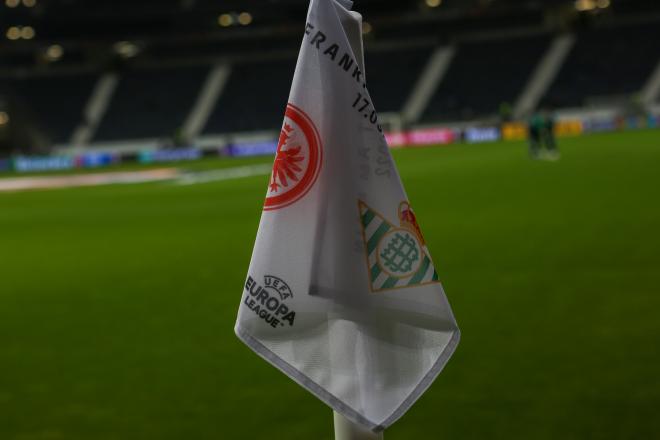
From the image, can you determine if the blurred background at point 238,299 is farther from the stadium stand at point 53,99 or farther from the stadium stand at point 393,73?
the stadium stand at point 393,73

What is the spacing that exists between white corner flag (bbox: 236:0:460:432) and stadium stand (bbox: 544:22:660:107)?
48.4m

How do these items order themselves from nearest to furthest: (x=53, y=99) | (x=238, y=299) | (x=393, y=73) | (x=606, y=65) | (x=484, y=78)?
(x=238, y=299)
(x=606, y=65)
(x=484, y=78)
(x=393, y=73)
(x=53, y=99)

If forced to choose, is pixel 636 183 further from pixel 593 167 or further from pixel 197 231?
pixel 197 231

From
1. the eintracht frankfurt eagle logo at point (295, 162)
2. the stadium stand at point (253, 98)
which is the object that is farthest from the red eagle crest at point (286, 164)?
the stadium stand at point (253, 98)

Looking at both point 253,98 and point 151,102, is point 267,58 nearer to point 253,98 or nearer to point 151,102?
point 253,98

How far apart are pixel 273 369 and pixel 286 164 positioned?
2856mm

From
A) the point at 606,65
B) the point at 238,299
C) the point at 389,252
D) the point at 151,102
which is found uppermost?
the point at 151,102

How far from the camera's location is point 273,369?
15.2ft

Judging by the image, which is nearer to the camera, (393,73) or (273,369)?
(273,369)

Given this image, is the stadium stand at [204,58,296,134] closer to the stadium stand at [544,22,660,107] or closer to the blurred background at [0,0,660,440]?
the stadium stand at [544,22,660,107]

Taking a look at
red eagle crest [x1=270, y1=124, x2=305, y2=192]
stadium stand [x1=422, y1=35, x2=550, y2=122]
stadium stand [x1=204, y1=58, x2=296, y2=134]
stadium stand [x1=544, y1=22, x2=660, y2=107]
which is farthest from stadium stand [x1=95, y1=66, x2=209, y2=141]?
red eagle crest [x1=270, y1=124, x2=305, y2=192]

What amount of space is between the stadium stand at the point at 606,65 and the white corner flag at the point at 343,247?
4838 cm

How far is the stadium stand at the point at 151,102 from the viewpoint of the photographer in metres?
52.6

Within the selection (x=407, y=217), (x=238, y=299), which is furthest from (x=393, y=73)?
(x=407, y=217)
